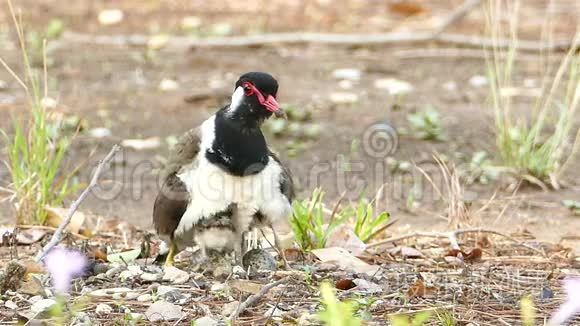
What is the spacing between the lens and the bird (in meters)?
3.99

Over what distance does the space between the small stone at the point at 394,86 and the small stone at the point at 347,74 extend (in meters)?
0.20

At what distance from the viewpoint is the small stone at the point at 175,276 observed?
395 centimetres

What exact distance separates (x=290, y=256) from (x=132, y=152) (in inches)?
108

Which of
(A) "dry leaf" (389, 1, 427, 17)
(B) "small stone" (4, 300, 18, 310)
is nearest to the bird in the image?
(B) "small stone" (4, 300, 18, 310)

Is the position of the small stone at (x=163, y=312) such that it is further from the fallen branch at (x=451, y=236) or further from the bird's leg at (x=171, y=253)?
the fallen branch at (x=451, y=236)

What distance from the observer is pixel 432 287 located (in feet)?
12.8

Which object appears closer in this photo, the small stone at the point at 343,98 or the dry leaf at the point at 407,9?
the small stone at the point at 343,98

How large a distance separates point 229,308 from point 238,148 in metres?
0.66

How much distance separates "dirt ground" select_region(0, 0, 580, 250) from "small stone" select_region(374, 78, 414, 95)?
7cm

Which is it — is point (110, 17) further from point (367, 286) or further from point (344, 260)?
point (367, 286)

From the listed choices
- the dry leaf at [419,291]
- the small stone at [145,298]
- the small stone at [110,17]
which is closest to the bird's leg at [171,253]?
the small stone at [145,298]

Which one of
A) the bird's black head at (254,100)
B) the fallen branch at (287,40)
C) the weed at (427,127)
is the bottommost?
the weed at (427,127)

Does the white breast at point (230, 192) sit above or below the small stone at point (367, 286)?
above

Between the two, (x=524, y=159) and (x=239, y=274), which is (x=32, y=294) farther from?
(x=524, y=159)
